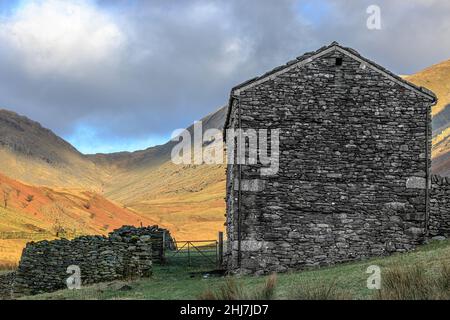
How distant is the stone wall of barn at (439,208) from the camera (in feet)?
71.9

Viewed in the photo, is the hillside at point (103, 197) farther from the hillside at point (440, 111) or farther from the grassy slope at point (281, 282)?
the hillside at point (440, 111)

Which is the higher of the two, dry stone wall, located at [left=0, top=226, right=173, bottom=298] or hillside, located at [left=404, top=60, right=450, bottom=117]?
hillside, located at [left=404, top=60, right=450, bottom=117]

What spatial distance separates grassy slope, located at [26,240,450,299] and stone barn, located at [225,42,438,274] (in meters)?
1.11

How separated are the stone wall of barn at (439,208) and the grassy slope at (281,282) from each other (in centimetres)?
77

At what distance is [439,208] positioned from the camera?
72.1 feet

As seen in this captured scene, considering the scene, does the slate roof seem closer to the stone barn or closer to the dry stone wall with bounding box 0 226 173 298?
the stone barn

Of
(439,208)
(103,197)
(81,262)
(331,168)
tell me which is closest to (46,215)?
(103,197)

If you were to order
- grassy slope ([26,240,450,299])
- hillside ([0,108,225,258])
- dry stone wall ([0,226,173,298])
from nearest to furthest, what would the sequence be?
grassy slope ([26,240,450,299])
dry stone wall ([0,226,173,298])
hillside ([0,108,225,258])

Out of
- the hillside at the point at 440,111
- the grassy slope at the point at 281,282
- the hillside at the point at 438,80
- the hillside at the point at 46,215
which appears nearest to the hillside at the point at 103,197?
the hillside at the point at 46,215

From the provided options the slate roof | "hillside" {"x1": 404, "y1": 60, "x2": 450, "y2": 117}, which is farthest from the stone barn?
"hillside" {"x1": 404, "y1": 60, "x2": 450, "y2": 117}

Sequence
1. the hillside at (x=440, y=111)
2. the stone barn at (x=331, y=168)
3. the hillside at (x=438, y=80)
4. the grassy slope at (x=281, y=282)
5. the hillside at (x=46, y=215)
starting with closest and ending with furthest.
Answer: the grassy slope at (x=281, y=282) → the stone barn at (x=331, y=168) → the hillside at (x=46, y=215) → the hillside at (x=440, y=111) → the hillside at (x=438, y=80)

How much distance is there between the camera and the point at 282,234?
2095 cm

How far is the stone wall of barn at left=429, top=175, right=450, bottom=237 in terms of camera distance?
21.9 metres

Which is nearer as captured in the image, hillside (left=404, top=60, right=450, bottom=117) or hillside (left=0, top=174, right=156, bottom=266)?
hillside (left=0, top=174, right=156, bottom=266)
